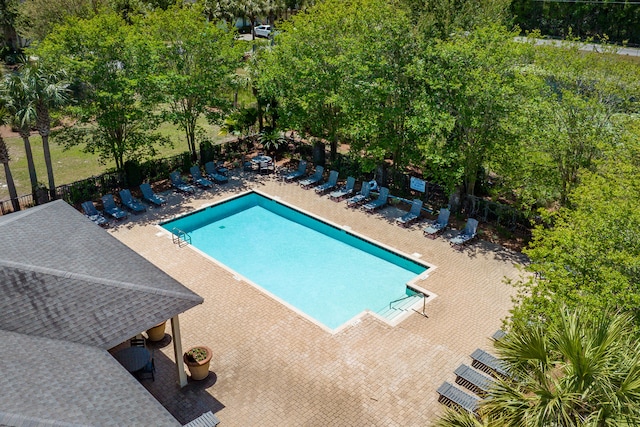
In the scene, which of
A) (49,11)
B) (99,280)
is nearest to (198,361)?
(99,280)

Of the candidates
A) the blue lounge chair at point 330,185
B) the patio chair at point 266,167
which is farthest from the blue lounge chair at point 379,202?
the patio chair at point 266,167

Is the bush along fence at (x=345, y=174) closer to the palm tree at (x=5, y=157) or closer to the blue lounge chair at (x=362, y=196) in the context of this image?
the palm tree at (x=5, y=157)

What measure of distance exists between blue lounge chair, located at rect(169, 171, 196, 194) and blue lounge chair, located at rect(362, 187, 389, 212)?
9223 millimetres

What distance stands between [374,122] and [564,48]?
367 inches

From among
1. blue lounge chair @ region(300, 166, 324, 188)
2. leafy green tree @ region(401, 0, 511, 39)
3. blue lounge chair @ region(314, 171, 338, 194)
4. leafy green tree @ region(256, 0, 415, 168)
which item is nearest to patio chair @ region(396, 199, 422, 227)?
leafy green tree @ region(256, 0, 415, 168)

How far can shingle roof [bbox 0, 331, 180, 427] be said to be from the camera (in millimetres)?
9039

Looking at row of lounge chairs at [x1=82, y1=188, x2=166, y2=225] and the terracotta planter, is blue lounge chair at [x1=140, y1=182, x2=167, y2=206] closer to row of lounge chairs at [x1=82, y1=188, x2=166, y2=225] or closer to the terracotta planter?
row of lounge chairs at [x1=82, y1=188, x2=166, y2=225]

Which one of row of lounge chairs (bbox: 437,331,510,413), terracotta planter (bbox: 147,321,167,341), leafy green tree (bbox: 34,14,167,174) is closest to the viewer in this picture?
row of lounge chairs (bbox: 437,331,510,413)

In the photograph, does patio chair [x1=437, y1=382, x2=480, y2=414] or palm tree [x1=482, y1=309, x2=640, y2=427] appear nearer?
palm tree [x1=482, y1=309, x2=640, y2=427]

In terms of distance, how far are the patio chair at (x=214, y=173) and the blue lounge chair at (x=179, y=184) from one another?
1409 mm

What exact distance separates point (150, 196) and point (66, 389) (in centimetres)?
1708

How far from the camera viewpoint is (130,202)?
2534 cm

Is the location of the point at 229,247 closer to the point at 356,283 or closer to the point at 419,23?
the point at 356,283

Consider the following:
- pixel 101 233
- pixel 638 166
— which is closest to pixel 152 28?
pixel 101 233
